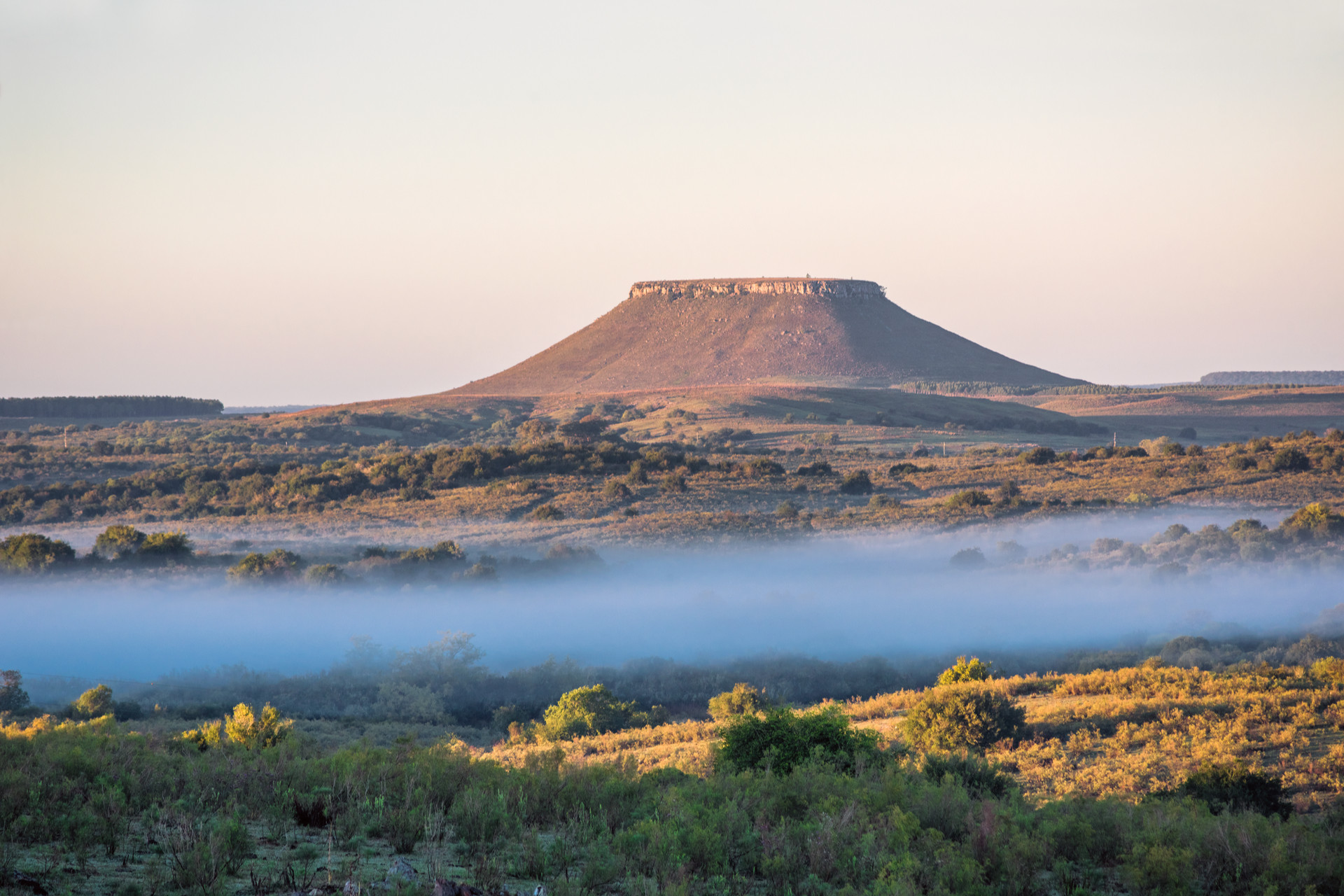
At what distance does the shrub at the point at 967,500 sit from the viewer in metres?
41.8

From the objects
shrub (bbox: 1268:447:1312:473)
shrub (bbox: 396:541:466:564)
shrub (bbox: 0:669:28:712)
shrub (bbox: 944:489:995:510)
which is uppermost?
shrub (bbox: 1268:447:1312:473)

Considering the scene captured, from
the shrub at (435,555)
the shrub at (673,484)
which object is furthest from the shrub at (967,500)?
the shrub at (435,555)

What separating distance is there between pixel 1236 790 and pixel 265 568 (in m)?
28.6

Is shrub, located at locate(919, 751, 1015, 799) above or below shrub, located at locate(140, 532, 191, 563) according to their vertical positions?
above

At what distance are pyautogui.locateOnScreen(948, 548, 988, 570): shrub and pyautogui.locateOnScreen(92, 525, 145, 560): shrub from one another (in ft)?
86.8

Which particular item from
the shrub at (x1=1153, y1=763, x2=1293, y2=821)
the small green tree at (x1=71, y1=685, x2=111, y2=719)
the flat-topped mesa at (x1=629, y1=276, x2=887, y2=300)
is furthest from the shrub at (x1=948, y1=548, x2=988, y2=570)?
the flat-topped mesa at (x1=629, y1=276, x2=887, y2=300)

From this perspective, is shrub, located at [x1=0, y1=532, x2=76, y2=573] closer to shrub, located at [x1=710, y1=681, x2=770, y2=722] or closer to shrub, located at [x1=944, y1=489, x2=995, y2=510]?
shrub, located at [x1=710, y1=681, x2=770, y2=722]

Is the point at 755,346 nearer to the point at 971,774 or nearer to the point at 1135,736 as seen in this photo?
the point at 1135,736

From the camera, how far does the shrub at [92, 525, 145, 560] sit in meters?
34.6

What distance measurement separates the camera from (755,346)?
158000 mm

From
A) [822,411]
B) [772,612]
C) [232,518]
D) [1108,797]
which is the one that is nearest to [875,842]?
[1108,797]

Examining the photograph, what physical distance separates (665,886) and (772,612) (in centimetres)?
2591

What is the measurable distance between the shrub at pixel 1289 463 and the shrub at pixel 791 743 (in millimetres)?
40965

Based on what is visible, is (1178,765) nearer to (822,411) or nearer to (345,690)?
(345,690)
